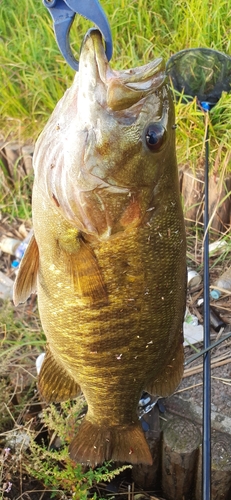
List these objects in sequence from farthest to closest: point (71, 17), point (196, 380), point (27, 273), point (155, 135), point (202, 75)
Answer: point (202, 75)
point (196, 380)
point (27, 273)
point (155, 135)
point (71, 17)

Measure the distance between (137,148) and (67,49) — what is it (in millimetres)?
278

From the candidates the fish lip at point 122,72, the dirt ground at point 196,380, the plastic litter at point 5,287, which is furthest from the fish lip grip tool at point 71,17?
the plastic litter at point 5,287

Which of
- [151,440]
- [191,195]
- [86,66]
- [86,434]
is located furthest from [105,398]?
[191,195]

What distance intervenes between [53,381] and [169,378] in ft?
1.31

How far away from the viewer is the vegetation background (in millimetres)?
2865

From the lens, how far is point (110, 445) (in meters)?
1.80

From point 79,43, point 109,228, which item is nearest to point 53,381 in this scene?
point 109,228

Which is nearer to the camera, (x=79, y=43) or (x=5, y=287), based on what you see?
(x=5, y=287)

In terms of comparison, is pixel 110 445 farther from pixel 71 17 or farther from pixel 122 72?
pixel 71 17

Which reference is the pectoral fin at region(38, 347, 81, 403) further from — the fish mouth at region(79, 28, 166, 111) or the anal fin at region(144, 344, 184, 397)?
the fish mouth at region(79, 28, 166, 111)

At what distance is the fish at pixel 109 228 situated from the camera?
48.4 inches

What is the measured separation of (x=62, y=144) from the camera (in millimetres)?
1278

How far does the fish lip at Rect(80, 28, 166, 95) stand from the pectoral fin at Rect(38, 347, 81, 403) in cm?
95

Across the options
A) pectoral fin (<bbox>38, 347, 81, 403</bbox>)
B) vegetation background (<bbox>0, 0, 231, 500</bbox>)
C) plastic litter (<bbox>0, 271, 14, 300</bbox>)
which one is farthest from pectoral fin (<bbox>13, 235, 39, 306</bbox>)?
plastic litter (<bbox>0, 271, 14, 300</bbox>)
